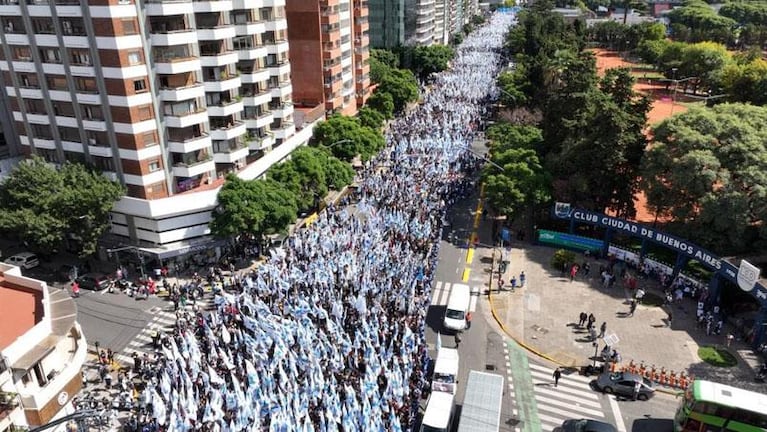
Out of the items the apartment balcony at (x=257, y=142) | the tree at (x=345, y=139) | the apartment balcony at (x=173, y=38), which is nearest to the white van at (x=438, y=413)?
the apartment balcony at (x=173, y=38)

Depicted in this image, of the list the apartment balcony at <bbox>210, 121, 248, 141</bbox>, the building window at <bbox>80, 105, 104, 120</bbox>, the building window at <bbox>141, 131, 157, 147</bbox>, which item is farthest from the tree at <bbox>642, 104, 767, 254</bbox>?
the building window at <bbox>80, 105, 104, 120</bbox>

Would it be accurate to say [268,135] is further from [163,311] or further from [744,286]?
[744,286]

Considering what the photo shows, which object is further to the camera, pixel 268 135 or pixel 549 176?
pixel 268 135

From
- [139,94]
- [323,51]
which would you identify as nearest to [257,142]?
[139,94]

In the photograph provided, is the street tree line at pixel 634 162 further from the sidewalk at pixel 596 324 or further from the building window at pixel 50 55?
the building window at pixel 50 55

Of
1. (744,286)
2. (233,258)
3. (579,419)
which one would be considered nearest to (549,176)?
(744,286)

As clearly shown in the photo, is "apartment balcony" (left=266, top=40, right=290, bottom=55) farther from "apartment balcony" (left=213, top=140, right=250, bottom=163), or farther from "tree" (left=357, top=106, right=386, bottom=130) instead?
"tree" (left=357, top=106, right=386, bottom=130)
